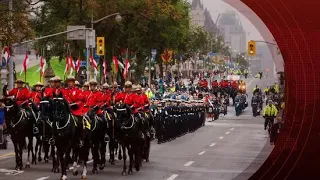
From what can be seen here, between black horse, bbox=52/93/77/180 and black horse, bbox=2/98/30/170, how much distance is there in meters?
3.15

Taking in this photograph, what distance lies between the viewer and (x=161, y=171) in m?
25.2

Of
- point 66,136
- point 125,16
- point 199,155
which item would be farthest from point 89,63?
point 66,136

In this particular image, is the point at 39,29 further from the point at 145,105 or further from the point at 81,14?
the point at 145,105

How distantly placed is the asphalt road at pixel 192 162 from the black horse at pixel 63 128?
951 mm

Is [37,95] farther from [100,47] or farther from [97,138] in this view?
[100,47]

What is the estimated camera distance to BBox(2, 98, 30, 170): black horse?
987 inches

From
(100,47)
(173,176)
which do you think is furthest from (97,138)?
(100,47)

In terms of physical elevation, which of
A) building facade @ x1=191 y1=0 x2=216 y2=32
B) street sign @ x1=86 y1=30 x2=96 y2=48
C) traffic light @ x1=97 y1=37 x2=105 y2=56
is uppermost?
building facade @ x1=191 y1=0 x2=216 y2=32

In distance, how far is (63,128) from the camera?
22156 millimetres

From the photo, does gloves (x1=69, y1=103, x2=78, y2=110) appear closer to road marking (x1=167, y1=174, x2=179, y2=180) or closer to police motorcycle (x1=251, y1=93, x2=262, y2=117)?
road marking (x1=167, y1=174, x2=179, y2=180)

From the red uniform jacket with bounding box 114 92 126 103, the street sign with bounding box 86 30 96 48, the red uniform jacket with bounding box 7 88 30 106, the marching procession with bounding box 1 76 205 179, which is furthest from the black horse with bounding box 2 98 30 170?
the street sign with bounding box 86 30 96 48

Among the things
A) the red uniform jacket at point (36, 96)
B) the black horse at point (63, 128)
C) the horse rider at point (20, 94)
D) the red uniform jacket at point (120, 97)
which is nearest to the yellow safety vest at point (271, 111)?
the red uniform jacket at point (36, 96)

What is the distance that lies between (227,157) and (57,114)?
10.7m

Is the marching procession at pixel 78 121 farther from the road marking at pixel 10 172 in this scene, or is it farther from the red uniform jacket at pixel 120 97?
the road marking at pixel 10 172
